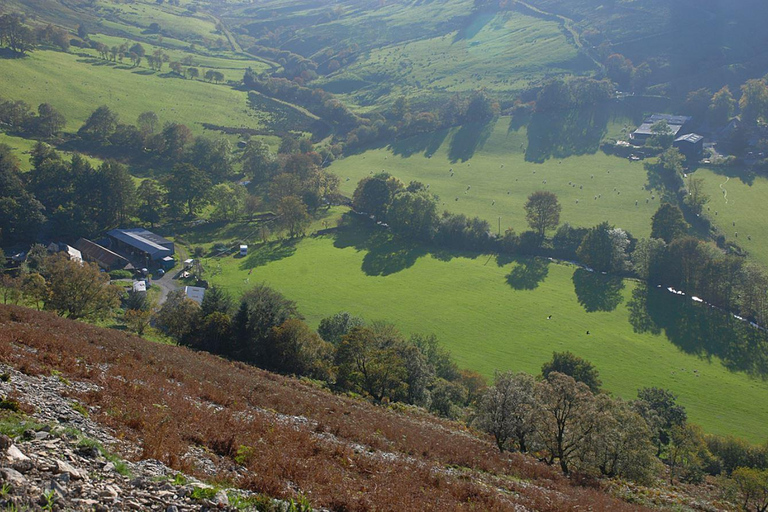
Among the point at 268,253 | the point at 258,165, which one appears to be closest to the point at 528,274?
the point at 268,253

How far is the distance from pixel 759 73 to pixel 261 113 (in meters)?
206

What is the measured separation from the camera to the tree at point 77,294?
177ft

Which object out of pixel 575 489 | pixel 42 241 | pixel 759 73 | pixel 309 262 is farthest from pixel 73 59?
pixel 759 73

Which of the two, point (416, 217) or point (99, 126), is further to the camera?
point (99, 126)

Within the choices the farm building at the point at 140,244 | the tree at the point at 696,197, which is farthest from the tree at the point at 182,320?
the tree at the point at 696,197

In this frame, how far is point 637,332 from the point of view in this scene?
83.6 meters

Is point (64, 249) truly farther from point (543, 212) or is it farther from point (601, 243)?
point (601, 243)

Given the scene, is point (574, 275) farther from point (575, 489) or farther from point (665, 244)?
point (575, 489)

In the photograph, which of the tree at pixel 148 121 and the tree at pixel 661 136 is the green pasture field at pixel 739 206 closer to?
the tree at pixel 661 136

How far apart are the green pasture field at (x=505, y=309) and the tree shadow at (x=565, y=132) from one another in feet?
227

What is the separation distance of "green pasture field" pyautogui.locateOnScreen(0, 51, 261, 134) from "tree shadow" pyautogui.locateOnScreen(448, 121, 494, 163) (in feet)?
250

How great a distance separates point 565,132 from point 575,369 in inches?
4907

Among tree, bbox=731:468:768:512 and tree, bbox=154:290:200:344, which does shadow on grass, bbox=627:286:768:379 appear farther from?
tree, bbox=154:290:200:344

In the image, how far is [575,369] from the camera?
65625mm
